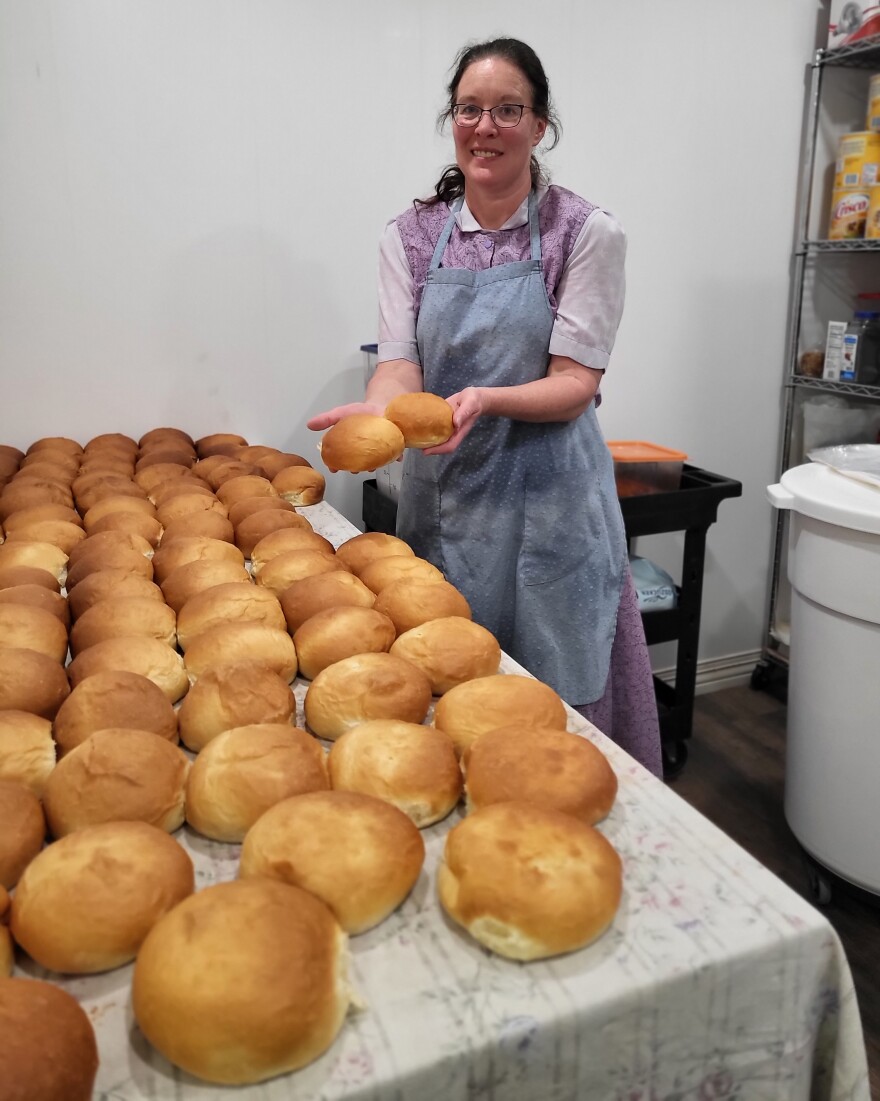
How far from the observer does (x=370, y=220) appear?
94.3 inches

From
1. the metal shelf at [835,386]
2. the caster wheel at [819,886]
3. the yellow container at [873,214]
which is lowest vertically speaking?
the caster wheel at [819,886]

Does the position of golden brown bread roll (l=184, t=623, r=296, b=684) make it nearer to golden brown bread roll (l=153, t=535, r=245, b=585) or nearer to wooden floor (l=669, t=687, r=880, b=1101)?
golden brown bread roll (l=153, t=535, r=245, b=585)

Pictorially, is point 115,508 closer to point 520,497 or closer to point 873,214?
point 520,497

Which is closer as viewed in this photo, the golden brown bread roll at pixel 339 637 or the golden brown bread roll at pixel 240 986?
the golden brown bread roll at pixel 240 986

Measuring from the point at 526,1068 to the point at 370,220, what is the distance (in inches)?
87.3

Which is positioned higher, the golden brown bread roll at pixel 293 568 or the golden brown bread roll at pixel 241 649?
the golden brown bread roll at pixel 293 568

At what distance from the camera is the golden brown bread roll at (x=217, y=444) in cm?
213

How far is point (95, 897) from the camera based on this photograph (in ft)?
2.18

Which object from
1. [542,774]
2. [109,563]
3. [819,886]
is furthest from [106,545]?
[819,886]

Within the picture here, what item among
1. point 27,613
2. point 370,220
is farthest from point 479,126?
point 27,613

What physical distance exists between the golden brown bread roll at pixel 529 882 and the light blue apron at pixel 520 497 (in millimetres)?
1096

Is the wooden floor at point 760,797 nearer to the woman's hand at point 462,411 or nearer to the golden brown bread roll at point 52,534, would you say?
the woman's hand at point 462,411

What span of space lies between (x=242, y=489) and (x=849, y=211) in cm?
216

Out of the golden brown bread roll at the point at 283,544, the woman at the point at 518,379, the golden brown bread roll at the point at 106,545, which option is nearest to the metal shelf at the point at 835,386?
the woman at the point at 518,379
